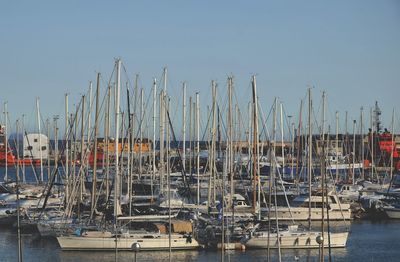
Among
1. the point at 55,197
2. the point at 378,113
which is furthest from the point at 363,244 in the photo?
the point at 378,113

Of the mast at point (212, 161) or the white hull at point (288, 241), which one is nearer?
the white hull at point (288, 241)

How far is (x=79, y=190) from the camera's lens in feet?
138

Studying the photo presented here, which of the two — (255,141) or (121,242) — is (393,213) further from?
(121,242)

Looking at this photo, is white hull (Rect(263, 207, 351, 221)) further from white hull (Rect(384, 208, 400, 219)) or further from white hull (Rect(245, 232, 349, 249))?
white hull (Rect(245, 232, 349, 249))

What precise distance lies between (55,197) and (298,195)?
1400 cm

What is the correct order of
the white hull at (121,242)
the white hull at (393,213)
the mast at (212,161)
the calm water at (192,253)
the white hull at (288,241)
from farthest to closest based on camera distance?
the white hull at (393,213)
the mast at (212,161)
the white hull at (288,241)
the white hull at (121,242)
the calm water at (192,253)

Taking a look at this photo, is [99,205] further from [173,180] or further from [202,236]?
[173,180]

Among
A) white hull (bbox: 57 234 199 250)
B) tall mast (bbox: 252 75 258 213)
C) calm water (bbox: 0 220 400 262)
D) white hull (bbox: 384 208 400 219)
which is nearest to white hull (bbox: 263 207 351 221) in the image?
tall mast (bbox: 252 75 258 213)

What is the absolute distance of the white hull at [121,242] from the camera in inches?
1426

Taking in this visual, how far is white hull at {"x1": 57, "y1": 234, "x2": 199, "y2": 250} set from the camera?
36.2m

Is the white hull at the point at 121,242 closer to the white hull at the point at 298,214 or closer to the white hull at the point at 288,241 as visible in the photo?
the white hull at the point at 288,241

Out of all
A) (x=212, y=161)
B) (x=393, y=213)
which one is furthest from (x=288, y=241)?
(x=393, y=213)

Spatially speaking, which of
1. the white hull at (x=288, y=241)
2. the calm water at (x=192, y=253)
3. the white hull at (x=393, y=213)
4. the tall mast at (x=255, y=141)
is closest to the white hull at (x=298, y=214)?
the tall mast at (x=255, y=141)

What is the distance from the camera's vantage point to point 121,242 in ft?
119
